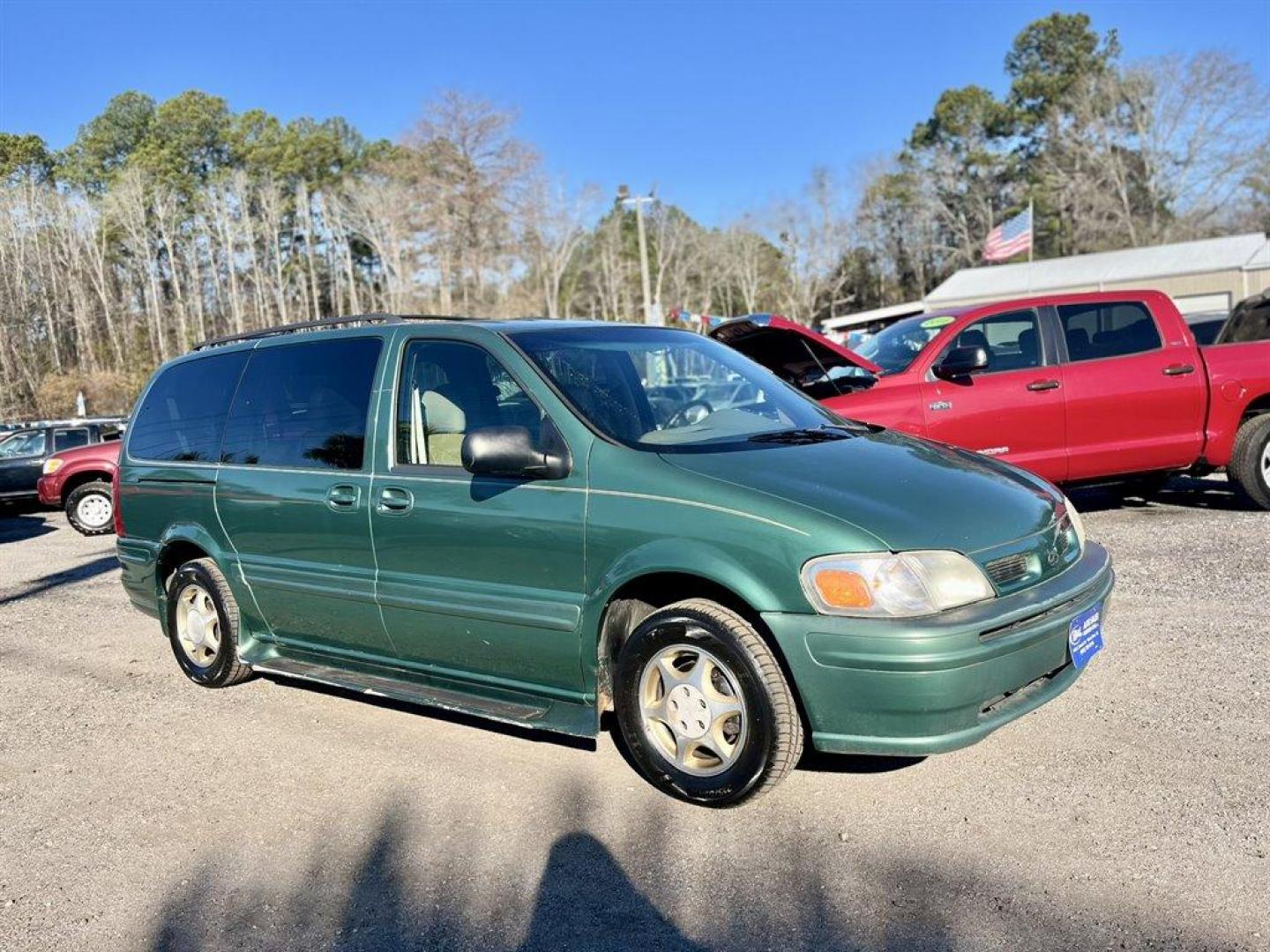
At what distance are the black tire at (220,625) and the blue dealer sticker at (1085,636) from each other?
12.9 feet

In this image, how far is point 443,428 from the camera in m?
4.20

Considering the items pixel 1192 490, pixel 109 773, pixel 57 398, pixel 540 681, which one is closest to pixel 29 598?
pixel 109 773

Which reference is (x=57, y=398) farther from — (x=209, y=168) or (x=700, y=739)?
(x=700, y=739)

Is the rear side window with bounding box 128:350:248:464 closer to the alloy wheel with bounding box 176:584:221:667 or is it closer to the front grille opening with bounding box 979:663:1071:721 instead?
the alloy wheel with bounding box 176:584:221:667

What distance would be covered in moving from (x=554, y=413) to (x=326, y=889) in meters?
1.85

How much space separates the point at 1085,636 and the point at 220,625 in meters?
4.16

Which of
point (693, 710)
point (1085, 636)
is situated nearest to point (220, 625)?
point (693, 710)

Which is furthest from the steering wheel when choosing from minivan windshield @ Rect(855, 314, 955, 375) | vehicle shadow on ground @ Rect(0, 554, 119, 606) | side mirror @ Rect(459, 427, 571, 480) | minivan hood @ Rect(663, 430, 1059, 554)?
vehicle shadow on ground @ Rect(0, 554, 119, 606)

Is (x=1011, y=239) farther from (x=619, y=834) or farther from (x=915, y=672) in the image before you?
(x=619, y=834)

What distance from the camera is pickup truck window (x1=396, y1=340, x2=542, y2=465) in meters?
4.04

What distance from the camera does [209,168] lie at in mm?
56219

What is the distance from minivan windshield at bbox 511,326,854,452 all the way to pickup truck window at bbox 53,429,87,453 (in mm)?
14575

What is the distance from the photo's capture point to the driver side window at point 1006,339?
762cm

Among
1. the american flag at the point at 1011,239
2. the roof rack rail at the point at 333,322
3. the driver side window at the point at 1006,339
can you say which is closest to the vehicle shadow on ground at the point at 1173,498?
the driver side window at the point at 1006,339
